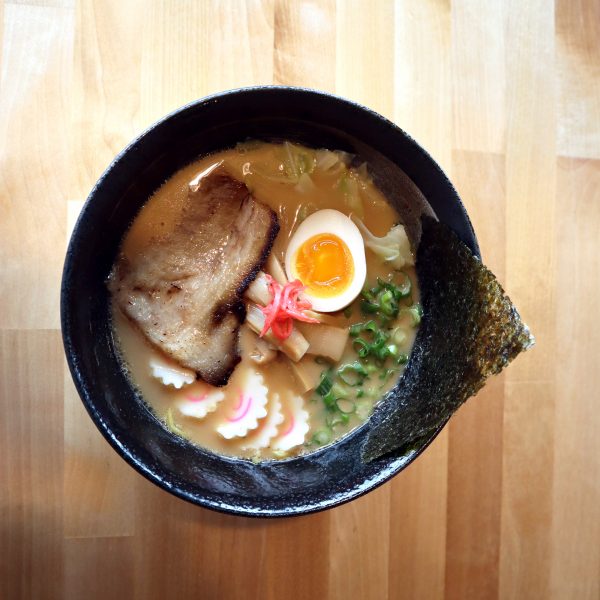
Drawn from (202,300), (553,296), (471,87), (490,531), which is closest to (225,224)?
(202,300)

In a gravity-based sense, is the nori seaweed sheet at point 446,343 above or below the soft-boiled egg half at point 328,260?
below

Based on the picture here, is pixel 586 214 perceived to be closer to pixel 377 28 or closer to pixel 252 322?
pixel 377 28

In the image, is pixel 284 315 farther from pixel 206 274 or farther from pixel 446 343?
pixel 446 343

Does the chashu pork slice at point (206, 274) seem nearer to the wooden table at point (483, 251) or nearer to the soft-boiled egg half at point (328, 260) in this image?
the soft-boiled egg half at point (328, 260)

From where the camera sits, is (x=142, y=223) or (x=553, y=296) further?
(x=553, y=296)

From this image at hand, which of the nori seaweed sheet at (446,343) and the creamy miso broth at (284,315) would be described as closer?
the nori seaweed sheet at (446,343)

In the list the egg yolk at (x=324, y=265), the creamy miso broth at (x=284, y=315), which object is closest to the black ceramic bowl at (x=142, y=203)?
the creamy miso broth at (x=284, y=315)
